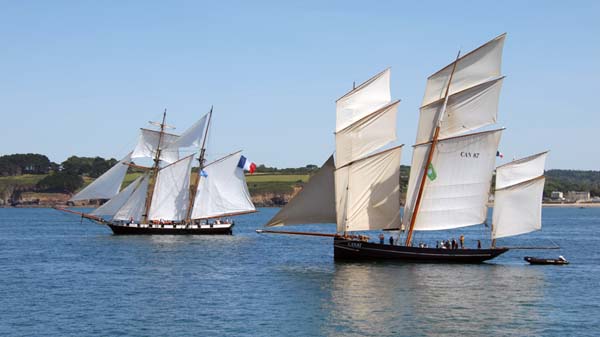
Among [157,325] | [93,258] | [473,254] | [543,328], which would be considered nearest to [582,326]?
[543,328]

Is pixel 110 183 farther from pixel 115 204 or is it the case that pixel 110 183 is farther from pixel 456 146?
pixel 456 146

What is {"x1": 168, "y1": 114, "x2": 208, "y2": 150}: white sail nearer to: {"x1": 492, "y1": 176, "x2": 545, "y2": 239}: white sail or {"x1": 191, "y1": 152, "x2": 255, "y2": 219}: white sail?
{"x1": 191, "y1": 152, "x2": 255, "y2": 219}: white sail

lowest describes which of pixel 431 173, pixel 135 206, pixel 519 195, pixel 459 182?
pixel 135 206

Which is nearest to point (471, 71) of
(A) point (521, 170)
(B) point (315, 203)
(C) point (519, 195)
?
(A) point (521, 170)

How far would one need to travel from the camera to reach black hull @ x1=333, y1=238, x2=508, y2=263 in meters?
77.4

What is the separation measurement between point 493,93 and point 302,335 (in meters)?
37.8

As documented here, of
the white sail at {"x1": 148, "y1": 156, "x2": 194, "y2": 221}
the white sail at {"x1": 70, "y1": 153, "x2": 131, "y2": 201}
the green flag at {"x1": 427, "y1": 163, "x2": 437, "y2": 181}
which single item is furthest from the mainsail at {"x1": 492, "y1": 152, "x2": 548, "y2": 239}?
the white sail at {"x1": 70, "y1": 153, "x2": 131, "y2": 201}

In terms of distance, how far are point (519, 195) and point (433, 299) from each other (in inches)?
836

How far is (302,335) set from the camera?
45875 millimetres

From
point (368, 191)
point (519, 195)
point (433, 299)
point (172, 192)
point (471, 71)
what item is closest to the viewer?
point (433, 299)

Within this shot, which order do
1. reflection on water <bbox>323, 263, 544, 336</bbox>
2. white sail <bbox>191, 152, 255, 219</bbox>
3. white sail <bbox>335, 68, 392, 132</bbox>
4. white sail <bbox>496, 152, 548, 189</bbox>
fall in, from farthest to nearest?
white sail <bbox>191, 152, 255, 219</bbox> → white sail <bbox>335, 68, 392, 132</bbox> → white sail <bbox>496, 152, 548, 189</bbox> → reflection on water <bbox>323, 263, 544, 336</bbox>

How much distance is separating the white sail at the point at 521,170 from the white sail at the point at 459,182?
2670 millimetres

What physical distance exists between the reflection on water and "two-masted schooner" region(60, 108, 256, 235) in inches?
1650

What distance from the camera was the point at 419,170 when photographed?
78.8 meters
